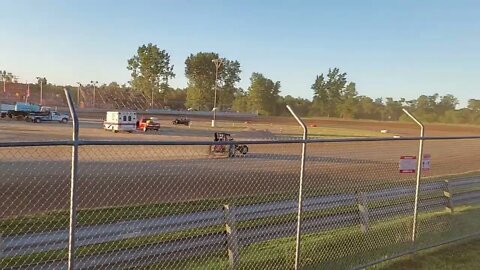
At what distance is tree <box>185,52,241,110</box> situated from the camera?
394ft

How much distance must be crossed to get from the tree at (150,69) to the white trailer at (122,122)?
66.6m

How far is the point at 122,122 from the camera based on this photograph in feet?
141

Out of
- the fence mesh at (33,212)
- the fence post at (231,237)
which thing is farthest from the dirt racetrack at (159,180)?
the fence post at (231,237)

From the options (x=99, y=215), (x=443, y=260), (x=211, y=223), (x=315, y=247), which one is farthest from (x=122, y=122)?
(x=443, y=260)

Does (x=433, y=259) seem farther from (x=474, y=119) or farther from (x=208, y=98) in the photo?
(x=208, y=98)

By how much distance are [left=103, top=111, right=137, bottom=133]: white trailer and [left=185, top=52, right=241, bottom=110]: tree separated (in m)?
73.7

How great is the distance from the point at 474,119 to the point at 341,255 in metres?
62.5

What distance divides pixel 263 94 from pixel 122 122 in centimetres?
7303

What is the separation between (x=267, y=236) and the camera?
592cm

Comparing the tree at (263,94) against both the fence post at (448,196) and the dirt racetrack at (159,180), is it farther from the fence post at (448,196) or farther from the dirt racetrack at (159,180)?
the fence post at (448,196)

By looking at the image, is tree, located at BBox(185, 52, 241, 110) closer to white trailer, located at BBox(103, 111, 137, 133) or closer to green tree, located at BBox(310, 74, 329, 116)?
green tree, located at BBox(310, 74, 329, 116)

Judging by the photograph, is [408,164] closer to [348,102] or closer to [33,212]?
[33,212]

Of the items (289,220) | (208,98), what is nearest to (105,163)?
(289,220)

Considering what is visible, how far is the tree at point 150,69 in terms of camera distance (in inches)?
4277
